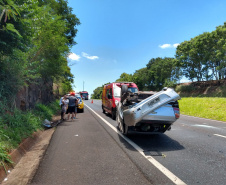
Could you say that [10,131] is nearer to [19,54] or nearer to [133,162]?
[19,54]

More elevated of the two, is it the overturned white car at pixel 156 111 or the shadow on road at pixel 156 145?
the overturned white car at pixel 156 111

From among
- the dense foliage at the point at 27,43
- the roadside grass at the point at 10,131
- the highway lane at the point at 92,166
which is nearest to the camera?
the highway lane at the point at 92,166

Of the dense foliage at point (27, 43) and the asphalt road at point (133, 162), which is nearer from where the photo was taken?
the asphalt road at point (133, 162)

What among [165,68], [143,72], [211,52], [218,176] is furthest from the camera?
[143,72]

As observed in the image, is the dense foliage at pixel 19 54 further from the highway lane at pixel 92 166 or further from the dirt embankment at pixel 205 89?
the dirt embankment at pixel 205 89

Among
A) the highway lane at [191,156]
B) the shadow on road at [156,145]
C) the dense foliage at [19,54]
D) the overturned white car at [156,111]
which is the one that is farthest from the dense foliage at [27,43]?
the shadow on road at [156,145]

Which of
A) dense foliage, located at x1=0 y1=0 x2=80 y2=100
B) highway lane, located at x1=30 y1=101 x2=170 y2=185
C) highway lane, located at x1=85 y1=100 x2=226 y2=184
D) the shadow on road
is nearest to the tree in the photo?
dense foliage, located at x1=0 y1=0 x2=80 y2=100

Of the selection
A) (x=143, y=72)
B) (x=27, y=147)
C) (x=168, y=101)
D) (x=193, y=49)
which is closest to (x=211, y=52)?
(x=193, y=49)

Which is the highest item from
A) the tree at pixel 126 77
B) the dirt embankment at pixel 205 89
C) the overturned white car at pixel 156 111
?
the tree at pixel 126 77

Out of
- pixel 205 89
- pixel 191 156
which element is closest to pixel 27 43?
pixel 191 156

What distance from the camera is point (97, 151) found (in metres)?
5.05

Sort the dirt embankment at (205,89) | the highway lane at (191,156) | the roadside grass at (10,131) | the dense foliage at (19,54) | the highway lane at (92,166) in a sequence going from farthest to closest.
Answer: the dirt embankment at (205,89)
the dense foliage at (19,54)
the roadside grass at (10,131)
the highway lane at (191,156)
the highway lane at (92,166)

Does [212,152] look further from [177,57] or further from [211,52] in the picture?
[177,57]

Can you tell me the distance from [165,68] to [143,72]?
37.3 ft
